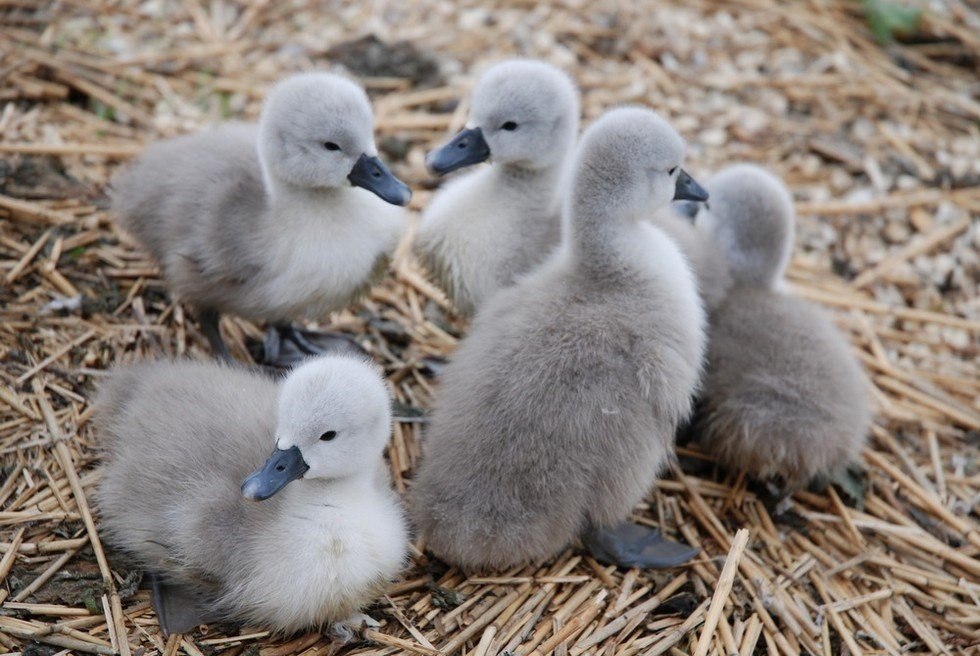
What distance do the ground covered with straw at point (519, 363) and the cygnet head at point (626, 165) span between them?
981 millimetres

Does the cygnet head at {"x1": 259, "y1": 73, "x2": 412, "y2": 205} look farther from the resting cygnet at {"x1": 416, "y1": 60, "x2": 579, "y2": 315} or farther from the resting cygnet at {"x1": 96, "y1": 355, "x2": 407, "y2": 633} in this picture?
the resting cygnet at {"x1": 96, "y1": 355, "x2": 407, "y2": 633}

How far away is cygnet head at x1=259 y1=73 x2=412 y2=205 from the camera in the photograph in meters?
3.08

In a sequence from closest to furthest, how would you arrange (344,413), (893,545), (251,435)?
(344,413), (251,435), (893,545)

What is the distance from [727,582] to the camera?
2.83 meters

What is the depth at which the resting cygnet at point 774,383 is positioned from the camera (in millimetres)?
3180

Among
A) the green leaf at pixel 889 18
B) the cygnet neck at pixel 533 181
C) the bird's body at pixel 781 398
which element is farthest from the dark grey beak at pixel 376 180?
the green leaf at pixel 889 18

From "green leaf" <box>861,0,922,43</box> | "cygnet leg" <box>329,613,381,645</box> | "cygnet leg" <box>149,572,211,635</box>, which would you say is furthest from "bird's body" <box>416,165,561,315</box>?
"green leaf" <box>861,0,922,43</box>

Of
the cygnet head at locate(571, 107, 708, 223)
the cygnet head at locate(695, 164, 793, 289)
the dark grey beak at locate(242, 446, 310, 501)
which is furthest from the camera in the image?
the cygnet head at locate(695, 164, 793, 289)

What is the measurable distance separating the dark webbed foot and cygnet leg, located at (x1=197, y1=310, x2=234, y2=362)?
0.22 m

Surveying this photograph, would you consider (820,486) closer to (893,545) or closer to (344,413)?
(893,545)

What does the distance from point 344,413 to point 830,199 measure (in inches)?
122

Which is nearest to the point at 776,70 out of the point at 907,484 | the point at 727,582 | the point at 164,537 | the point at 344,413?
the point at 907,484

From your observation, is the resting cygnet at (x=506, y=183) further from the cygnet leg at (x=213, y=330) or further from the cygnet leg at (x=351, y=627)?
the cygnet leg at (x=351, y=627)

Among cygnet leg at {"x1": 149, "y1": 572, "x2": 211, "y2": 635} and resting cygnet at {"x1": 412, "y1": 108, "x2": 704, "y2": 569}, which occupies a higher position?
resting cygnet at {"x1": 412, "y1": 108, "x2": 704, "y2": 569}
